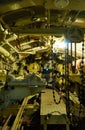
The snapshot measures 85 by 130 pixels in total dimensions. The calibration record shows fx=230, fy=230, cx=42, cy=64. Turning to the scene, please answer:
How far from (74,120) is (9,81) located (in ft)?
8.10

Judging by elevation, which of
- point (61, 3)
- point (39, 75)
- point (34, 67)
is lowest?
point (34, 67)

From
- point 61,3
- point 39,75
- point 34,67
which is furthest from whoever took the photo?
point 34,67

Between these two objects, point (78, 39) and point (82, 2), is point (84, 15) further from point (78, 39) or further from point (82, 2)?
point (82, 2)

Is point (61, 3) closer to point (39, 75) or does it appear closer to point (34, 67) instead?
point (39, 75)

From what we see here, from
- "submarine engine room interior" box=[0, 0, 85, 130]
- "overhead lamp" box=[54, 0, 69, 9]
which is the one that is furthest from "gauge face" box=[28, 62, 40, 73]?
"overhead lamp" box=[54, 0, 69, 9]

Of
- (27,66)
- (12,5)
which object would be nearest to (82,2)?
(12,5)

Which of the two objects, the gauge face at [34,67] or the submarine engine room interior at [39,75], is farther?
the gauge face at [34,67]

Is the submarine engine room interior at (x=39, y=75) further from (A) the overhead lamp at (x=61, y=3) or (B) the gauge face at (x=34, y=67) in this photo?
(B) the gauge face at (x=34, y=67)

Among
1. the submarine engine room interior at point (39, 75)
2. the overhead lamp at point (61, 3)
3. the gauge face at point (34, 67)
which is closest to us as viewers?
the overhead lamp at point (61, 3)

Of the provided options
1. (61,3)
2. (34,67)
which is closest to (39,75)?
(61,3)

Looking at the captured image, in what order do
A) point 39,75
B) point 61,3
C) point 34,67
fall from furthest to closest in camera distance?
1. point 34,67
2. point 39,75
3. point 61,3

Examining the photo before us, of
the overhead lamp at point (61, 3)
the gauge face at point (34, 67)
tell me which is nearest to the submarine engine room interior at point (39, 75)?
the overhead lamp at point (61, 3)

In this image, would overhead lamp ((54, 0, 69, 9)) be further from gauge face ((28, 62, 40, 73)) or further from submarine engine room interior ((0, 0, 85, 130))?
gauge face ((28, 62, 40, 73))

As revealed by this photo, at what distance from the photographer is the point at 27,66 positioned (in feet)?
43.5
